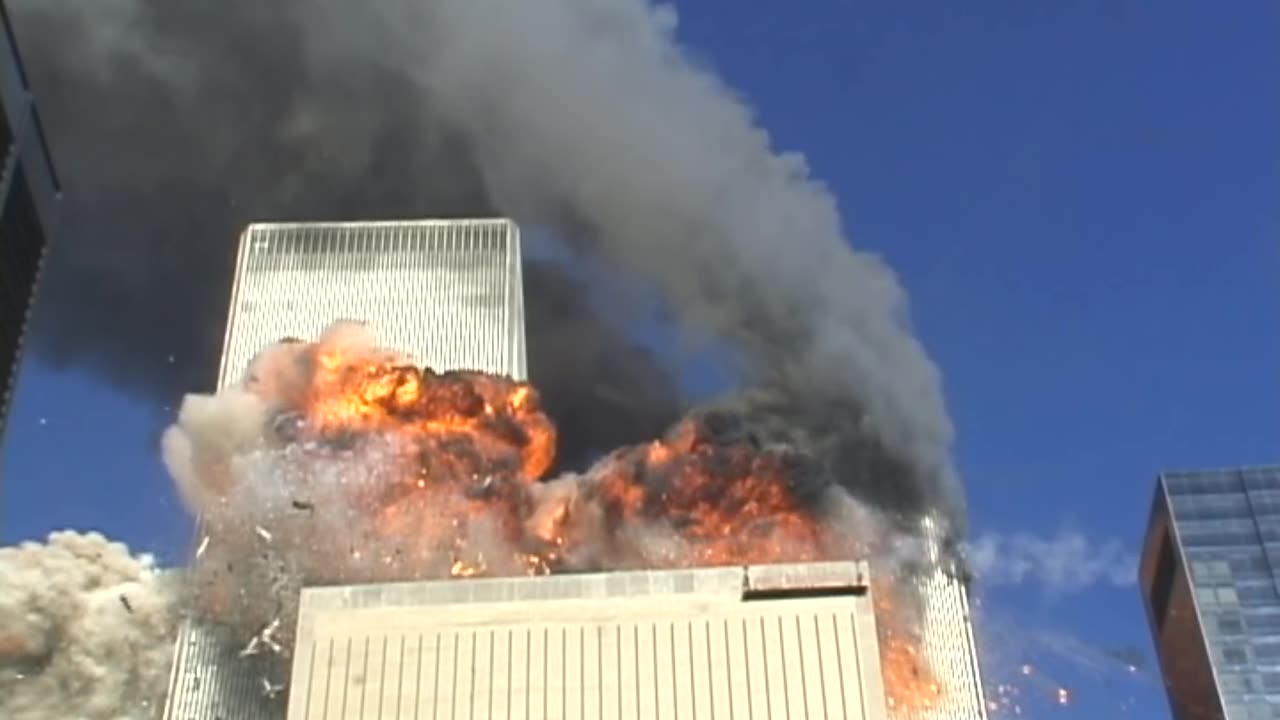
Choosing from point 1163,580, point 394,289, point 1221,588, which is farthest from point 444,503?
point 1163,580

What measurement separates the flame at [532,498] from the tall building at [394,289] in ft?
78.3

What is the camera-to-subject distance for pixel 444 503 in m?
95.1

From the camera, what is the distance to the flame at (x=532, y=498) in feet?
287

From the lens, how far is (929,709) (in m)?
94.3

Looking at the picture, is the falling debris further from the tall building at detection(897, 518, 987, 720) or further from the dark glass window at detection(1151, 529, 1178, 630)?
the dark glass window at detection(1151, 529, 1178, 630)

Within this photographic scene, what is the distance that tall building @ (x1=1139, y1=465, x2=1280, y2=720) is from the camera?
143625mm

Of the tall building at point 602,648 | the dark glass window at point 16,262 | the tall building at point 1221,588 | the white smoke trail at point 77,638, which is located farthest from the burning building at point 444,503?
the tall building at point 1221,588

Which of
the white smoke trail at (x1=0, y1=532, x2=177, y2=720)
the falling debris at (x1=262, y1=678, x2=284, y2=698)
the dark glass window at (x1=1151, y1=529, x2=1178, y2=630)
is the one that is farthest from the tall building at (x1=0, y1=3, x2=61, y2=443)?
the dark glass window at (x1=1151, y1=529, x2=1178, y2=630)

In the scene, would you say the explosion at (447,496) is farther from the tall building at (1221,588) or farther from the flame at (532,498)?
the tall building at (1221,588)

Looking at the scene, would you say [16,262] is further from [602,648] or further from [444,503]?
[602,648]

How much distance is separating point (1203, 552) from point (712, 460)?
7674cm

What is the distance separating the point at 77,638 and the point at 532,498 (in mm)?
39516

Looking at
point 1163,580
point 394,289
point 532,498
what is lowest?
point 532,498

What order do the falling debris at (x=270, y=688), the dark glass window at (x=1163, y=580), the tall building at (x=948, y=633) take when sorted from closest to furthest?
the tall building at (x=948, y=633) → the falling debris at (x=270, y=688) → the dark glass window at (x=1163, y=580)
